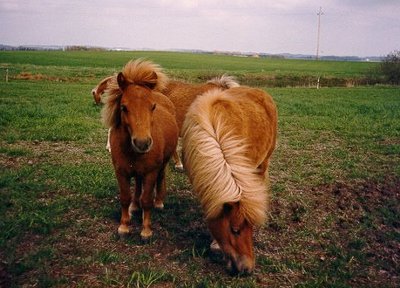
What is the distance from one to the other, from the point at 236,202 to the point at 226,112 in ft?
4.59

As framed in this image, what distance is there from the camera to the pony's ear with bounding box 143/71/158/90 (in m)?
4.54

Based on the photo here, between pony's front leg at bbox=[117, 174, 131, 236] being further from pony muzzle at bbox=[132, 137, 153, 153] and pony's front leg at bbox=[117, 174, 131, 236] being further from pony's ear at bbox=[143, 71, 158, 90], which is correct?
pony's ear at bbox=[143, 71, 158, 90]

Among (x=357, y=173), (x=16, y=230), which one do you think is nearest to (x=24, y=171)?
(x=16, y=230)

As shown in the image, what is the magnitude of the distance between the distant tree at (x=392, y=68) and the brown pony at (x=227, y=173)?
3867cm

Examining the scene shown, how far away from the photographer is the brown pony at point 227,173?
12.6 ft

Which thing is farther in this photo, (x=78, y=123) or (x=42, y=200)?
(x=78, y=123)

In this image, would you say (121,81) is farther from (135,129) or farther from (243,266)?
(243,266)

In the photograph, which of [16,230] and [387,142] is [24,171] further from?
[387,142]

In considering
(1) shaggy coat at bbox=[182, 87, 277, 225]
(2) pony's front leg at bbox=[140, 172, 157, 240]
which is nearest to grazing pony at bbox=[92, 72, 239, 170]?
(1) shaggy coat at bbox=[182, 87, 277, 225]

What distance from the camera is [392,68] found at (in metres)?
38.4

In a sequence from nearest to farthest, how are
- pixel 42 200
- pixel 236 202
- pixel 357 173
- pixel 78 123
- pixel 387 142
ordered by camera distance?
1. pixel 236 202
2. pixel 42 200
3. pixel 357 173
4. pixel 387 142
5. pixel 78 123

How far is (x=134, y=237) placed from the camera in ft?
16.0

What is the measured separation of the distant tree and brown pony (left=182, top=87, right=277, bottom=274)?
38.7 meters

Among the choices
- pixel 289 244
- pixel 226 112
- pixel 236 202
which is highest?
pixel 226 112
